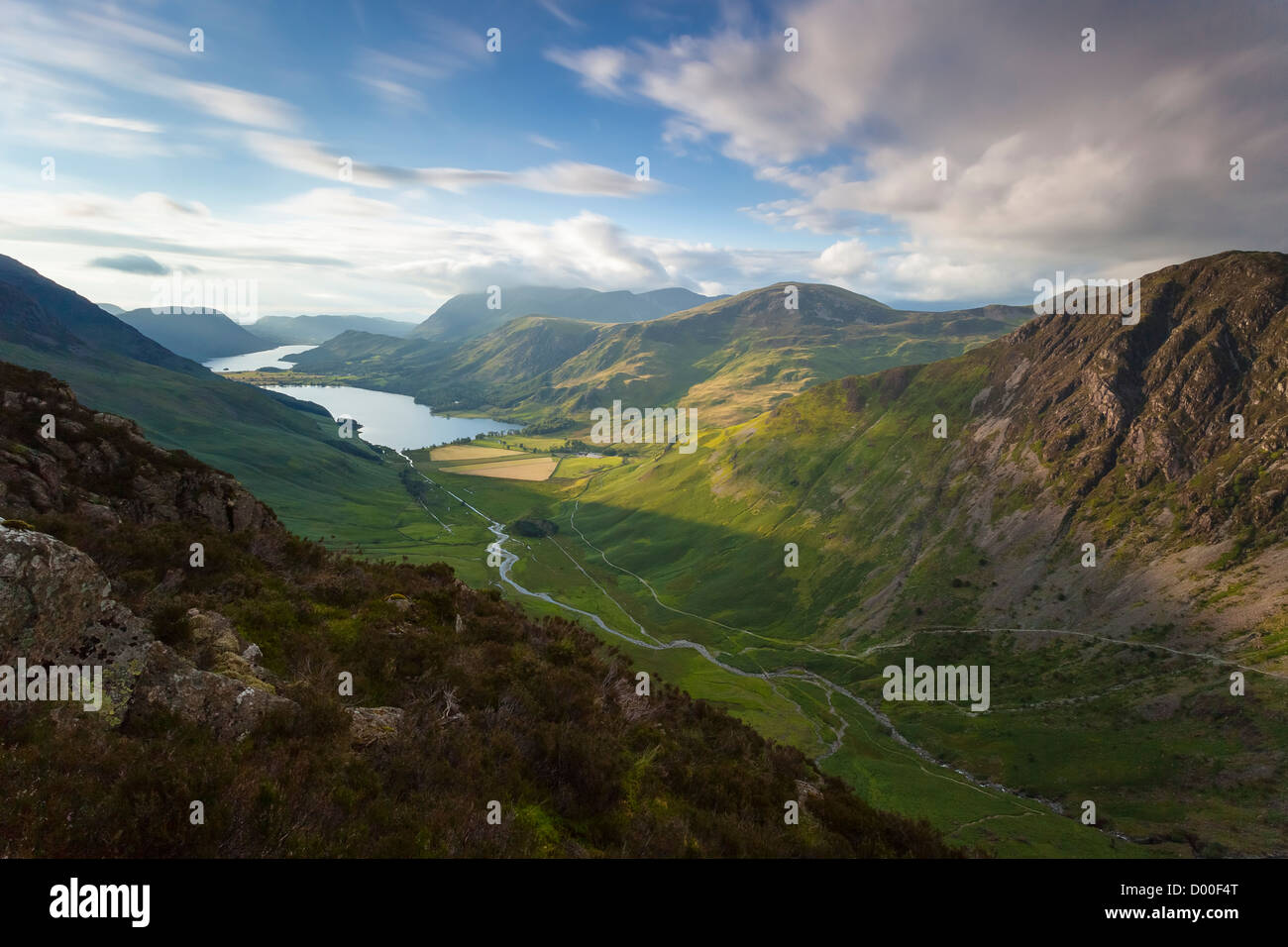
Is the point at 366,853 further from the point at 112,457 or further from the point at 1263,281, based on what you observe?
the point at 1263,281

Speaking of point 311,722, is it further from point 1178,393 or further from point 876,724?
point 1178,393

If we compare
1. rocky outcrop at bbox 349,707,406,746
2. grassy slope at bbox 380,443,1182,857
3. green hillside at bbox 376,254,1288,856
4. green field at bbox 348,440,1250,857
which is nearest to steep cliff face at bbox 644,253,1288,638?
green hillside at bbox 376,254,1288,856

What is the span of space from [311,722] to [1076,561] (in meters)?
146

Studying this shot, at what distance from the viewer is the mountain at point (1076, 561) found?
251 ft

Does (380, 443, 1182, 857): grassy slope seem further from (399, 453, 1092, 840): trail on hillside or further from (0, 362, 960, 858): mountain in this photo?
(0, 362, 960, 858): mountain

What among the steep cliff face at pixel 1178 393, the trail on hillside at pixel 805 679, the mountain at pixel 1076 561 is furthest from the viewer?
the steep cliff face at pixel 1178 393

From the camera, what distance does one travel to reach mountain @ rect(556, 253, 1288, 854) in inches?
3014

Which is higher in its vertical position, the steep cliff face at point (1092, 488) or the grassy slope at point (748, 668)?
the steep cliff face at point (1092, 488)

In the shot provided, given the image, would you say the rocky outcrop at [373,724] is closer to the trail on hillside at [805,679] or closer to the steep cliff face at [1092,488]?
the trail on hillside at [805,679]

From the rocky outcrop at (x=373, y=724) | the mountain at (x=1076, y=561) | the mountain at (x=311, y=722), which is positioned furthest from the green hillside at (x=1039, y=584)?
the rocky outcrop at (x=373, y=724)

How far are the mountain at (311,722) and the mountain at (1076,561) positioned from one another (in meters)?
74.0

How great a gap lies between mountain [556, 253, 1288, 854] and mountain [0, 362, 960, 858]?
74.0m
